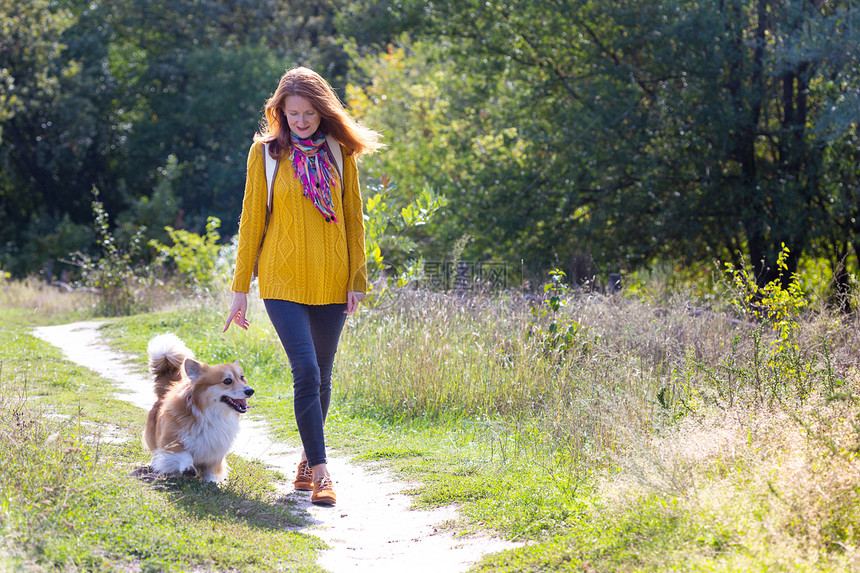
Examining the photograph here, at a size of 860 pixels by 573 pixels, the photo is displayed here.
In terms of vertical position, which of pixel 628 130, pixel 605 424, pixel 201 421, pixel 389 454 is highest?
pixel 628 130

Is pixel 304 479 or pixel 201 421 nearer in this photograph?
pixel 201 421

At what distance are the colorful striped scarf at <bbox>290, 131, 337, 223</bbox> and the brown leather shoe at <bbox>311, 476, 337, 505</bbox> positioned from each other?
158 cm

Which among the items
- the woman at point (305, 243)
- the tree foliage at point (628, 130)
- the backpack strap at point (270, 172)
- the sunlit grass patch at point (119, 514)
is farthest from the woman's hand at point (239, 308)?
the tree foliage at point (628, 130)

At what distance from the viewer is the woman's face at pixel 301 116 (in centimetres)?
481

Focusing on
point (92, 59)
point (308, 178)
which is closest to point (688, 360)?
point (308, 178)

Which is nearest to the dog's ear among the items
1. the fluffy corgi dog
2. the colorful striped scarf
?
the fluffy corgi dog

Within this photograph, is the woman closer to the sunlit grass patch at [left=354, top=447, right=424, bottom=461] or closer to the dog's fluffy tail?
the dog's fluffy tail

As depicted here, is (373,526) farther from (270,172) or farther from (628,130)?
(628,130)

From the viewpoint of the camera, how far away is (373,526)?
4.77 meters

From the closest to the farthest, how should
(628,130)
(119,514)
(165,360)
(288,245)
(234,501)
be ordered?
1. (119,514)
2. (234,501)
3. (288,245)
4. (165,360)
5. (628,130)

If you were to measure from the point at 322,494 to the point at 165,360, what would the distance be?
4.59 ft

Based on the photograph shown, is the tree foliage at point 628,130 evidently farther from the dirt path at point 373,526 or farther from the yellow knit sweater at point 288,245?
the yellow knit sweater at point 288,245

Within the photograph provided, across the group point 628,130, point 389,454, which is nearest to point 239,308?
point 389,454

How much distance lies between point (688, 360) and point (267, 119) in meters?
3.29
